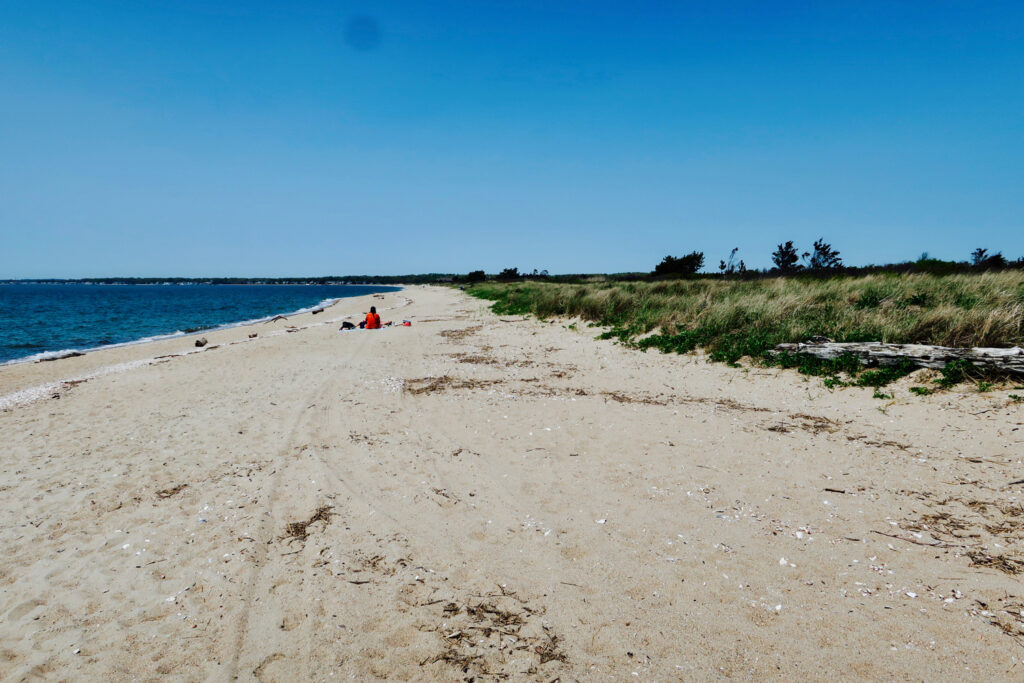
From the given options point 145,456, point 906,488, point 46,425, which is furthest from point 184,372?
point 906,488

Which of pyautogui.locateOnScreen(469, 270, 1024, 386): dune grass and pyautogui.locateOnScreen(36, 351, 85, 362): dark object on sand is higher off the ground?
pyautogui.locateOnScreen(469, 270, 1024, 386): dune grass

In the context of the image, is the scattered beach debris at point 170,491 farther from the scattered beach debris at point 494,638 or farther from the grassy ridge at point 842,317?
the grassy ridge at point 842,317

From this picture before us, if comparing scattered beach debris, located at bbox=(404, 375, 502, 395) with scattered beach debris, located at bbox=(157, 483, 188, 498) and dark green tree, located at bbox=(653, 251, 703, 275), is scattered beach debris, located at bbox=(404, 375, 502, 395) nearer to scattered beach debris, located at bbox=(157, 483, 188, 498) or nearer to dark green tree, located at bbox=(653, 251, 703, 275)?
scattered beach debris, located at bbox=(157, 483, 188, 498)

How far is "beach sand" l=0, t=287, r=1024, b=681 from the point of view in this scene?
9.43ft

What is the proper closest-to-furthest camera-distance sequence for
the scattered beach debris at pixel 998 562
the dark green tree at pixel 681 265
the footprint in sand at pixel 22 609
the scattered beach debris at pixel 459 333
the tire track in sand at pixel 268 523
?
the tire track in sand at pixel 268 523 → the footprint in sand at pixel 22 609 → the scattered beach debris at pixel 998 562 → the scattered beach debris at pixel 459 333 → the dark green tree at pixel 681 265

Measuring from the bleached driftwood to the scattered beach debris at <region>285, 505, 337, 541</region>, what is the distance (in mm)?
9737

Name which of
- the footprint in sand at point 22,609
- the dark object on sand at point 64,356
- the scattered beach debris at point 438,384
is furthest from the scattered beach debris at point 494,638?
the dark object on sand at point 64,356

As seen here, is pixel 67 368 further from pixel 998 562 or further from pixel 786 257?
pixel 786 257

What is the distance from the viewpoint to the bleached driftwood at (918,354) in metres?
7.31

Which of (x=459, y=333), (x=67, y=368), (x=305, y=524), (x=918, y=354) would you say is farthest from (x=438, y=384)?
(x=67, y=368)

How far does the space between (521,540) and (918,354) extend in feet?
28.0

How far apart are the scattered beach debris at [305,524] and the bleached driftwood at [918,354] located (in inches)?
383

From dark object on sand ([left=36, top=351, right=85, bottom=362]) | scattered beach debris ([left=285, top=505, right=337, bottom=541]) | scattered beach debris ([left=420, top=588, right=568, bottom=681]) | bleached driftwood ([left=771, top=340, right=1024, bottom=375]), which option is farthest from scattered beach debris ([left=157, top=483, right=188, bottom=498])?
dark object on sand ([left=36, top=351, right=85, bottom=362])

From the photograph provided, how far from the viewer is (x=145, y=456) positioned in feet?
20.0
